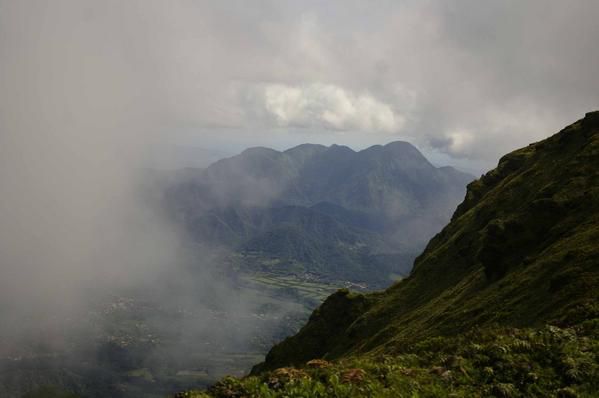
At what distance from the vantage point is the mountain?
80.0 ft

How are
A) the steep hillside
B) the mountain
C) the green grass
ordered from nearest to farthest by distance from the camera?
the green grass, the mountain, the steep hillside

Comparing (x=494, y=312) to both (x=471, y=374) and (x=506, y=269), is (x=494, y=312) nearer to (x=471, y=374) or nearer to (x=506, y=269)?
(x=506, y=269)

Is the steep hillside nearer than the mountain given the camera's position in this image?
No

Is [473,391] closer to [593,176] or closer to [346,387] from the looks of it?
[346,387]

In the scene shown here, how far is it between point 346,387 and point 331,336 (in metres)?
91.2

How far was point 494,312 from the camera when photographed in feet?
170

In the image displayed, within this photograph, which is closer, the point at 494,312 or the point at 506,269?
the point at 494,312

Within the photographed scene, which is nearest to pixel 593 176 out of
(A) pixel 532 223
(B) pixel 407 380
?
(A) pixel 532 223

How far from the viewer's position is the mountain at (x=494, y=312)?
960 inches

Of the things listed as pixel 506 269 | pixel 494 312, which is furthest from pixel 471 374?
pixel 506 269

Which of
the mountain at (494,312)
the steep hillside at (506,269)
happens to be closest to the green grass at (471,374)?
the mountain at (494,312)

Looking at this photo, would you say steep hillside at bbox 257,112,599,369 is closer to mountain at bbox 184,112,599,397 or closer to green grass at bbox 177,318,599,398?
mountain at bbox 184,112,599,397

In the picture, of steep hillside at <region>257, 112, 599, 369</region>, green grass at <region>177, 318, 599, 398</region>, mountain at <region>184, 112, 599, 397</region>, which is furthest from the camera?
steep hillside at <region>257, 112, 599, 369</region>

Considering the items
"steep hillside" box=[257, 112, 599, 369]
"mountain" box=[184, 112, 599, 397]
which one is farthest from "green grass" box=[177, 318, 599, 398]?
"steep hillside" box=[257, 112, 599, 369]
